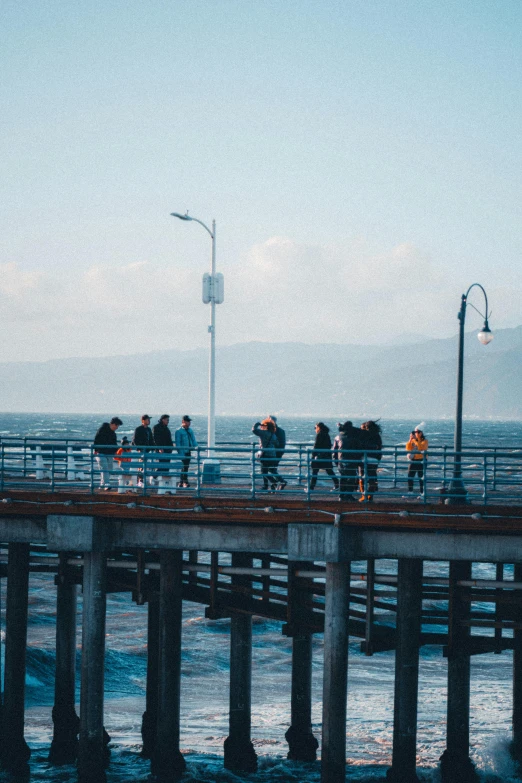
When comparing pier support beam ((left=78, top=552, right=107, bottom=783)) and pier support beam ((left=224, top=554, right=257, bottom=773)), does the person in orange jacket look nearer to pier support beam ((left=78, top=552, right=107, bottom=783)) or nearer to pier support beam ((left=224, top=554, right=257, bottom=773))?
pier support beam ((left=78, top=552, right=107, bottom=783))

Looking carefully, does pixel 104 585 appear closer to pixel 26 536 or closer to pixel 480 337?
pixel 26 536

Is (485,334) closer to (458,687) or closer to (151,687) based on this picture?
(458,687)

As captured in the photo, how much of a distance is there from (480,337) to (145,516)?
9946mm

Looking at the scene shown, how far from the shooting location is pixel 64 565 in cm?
2255

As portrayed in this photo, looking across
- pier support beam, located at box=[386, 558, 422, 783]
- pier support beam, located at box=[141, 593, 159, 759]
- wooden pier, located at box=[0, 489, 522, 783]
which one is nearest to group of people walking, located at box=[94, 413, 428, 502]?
wooden pier, located at box=[0, 489, 522, 783]

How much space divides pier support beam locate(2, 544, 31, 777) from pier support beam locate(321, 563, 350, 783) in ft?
20.7

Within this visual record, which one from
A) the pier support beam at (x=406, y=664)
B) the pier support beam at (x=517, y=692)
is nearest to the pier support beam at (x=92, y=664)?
the pier support beam at (x=406, y=664)

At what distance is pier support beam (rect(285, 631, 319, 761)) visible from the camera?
78.8 ft

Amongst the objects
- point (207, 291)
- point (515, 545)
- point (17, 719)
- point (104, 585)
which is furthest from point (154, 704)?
point (207, 291)

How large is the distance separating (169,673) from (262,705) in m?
11.3

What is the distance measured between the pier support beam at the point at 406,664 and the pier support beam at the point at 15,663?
23.8 feet

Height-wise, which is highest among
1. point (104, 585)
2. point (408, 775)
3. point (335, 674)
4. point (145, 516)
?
point (145, 516)

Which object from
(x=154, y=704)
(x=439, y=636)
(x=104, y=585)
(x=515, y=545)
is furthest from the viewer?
(x=154, y=704)

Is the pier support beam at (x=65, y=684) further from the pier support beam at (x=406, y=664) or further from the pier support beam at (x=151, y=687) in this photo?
the pier support beam at (x=406, y=664)
